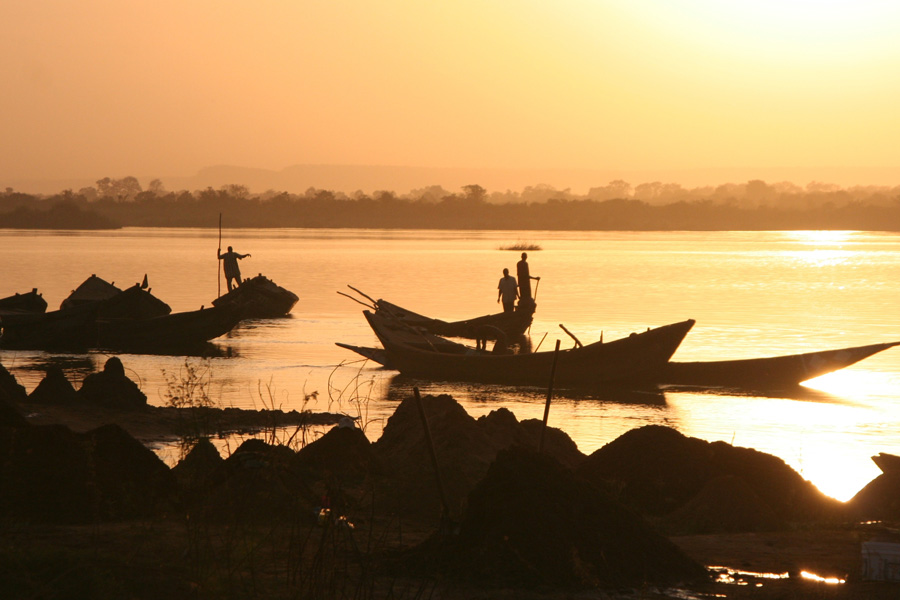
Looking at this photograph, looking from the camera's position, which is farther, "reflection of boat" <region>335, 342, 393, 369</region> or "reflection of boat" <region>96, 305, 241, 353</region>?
"reflection of boat" <region>96, 305, 241, 353</region>

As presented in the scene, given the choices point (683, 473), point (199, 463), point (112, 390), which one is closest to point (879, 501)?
point (683, 473)

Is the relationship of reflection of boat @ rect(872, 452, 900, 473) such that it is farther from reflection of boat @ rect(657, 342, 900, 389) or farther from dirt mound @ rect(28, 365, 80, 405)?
dirt mound @ rect(28, 365, 80, 405)

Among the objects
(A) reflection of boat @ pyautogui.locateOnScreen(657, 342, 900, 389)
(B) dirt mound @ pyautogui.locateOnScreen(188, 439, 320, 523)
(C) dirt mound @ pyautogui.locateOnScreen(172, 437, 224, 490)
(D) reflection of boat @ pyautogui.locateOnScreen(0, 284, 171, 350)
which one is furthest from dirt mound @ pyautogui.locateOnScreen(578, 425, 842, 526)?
(D) reflection of boat @ pyautogui.locateOnScreen(0, 284, 171, 350)

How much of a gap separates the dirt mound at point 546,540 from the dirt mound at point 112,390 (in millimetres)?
7266

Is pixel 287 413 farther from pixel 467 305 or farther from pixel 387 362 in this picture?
pixel 467 305

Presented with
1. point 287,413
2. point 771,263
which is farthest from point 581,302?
point 771,263

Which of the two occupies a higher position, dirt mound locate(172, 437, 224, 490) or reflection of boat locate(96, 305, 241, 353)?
dirt mound locate(172, 437, 224, 490)

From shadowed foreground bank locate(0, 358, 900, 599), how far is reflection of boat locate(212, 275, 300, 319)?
62.3ft

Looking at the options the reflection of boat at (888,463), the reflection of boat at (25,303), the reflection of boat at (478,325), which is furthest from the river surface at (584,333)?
the reflection of boat at (25,303)

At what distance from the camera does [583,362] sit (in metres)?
17.4

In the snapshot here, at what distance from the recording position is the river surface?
14391 mm

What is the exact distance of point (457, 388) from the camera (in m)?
17.7

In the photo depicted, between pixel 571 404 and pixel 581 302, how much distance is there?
2039 cm

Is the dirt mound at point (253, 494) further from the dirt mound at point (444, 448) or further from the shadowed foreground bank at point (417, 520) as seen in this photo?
the dirt mound at point (444, 448)
